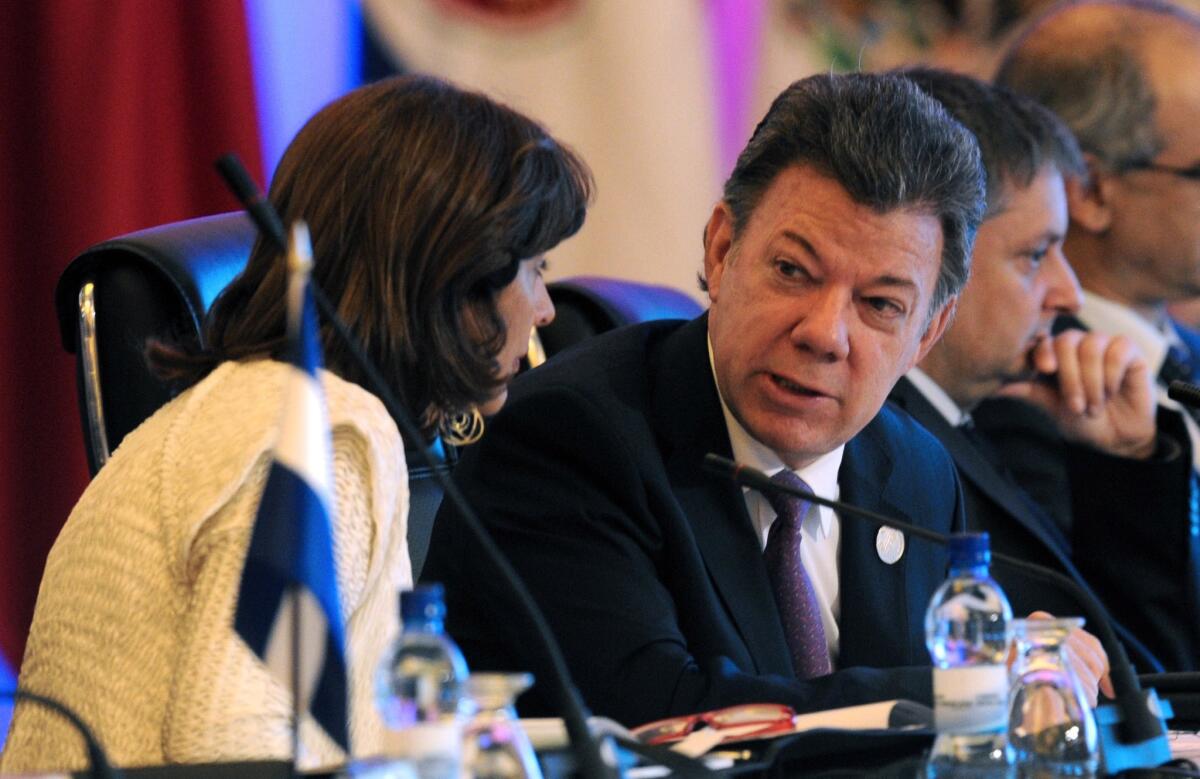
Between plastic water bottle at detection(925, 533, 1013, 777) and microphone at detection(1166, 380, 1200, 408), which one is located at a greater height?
microphone at detection(1166, 380, 1200, 408)

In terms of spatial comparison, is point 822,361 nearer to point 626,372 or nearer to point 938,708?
point 626,372

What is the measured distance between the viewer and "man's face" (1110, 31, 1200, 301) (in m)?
4.11

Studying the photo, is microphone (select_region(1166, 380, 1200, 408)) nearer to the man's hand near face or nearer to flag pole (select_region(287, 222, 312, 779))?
flag pole (select_region(287, 222, 312, 779))

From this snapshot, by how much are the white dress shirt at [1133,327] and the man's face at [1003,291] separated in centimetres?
83

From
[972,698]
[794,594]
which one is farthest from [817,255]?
[972,698]

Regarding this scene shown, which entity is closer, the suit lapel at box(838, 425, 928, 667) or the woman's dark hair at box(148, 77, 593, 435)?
the woman's dark hair at box(148, 77, 593, 435)

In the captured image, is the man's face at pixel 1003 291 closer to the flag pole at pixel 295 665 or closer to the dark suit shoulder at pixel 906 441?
the dark suit shoulder at pixel 906 441

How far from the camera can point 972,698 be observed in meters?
1.36

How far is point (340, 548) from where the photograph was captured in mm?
1508

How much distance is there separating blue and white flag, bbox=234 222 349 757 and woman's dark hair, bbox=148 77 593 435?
65 cm

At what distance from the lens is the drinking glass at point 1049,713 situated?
4.58 feet

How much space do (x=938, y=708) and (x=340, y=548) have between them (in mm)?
538

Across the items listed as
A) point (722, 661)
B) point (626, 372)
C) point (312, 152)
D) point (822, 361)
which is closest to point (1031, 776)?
point (722, 661)

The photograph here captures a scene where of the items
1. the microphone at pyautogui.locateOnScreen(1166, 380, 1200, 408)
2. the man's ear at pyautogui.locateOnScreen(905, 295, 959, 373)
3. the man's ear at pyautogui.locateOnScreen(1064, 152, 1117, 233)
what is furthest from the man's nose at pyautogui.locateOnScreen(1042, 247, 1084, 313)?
the microphone at pyautogui.locateOnScreen(1166, 380, 1200, 408)
